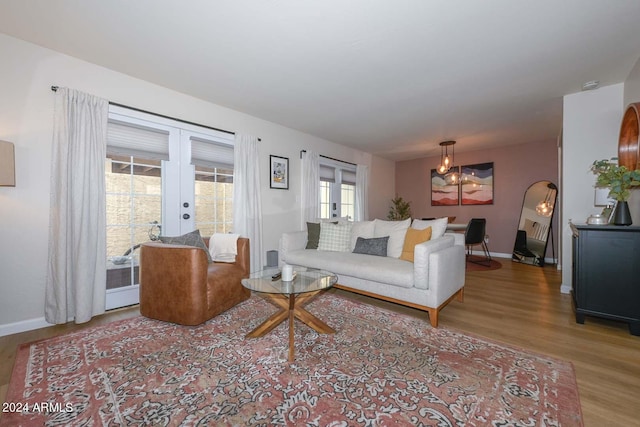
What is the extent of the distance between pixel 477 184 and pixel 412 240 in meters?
4.16

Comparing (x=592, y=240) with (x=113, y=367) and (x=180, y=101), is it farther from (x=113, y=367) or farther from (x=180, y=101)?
(x=180, y=101)

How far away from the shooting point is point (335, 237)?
12.1 feet

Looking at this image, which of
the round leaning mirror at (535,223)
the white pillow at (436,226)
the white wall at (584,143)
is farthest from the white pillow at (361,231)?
the round leaning mirror at (535,223)

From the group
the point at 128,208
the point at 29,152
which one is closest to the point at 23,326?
the point at 128,208

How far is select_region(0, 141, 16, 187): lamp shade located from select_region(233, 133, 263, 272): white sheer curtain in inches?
81.5

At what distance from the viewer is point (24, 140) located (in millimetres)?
2289

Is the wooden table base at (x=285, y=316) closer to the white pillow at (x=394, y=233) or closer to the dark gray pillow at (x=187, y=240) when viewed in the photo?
the dark gray pillow at (x=187, y=240)

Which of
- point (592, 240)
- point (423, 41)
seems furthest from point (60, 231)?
→ point (592, 240)

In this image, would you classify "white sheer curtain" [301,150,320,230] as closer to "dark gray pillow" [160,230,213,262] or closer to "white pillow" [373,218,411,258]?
"white pillow" [373,218,411,258]

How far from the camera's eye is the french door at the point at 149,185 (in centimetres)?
283

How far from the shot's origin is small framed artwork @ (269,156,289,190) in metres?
4.30

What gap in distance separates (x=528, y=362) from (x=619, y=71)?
311 centimetres

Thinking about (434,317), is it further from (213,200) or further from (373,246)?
(213,200)

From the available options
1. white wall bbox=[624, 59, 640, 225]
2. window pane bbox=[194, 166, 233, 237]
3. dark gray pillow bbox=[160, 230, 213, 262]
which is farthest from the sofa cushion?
white wall bbox=[624, 59, 640, 225]
